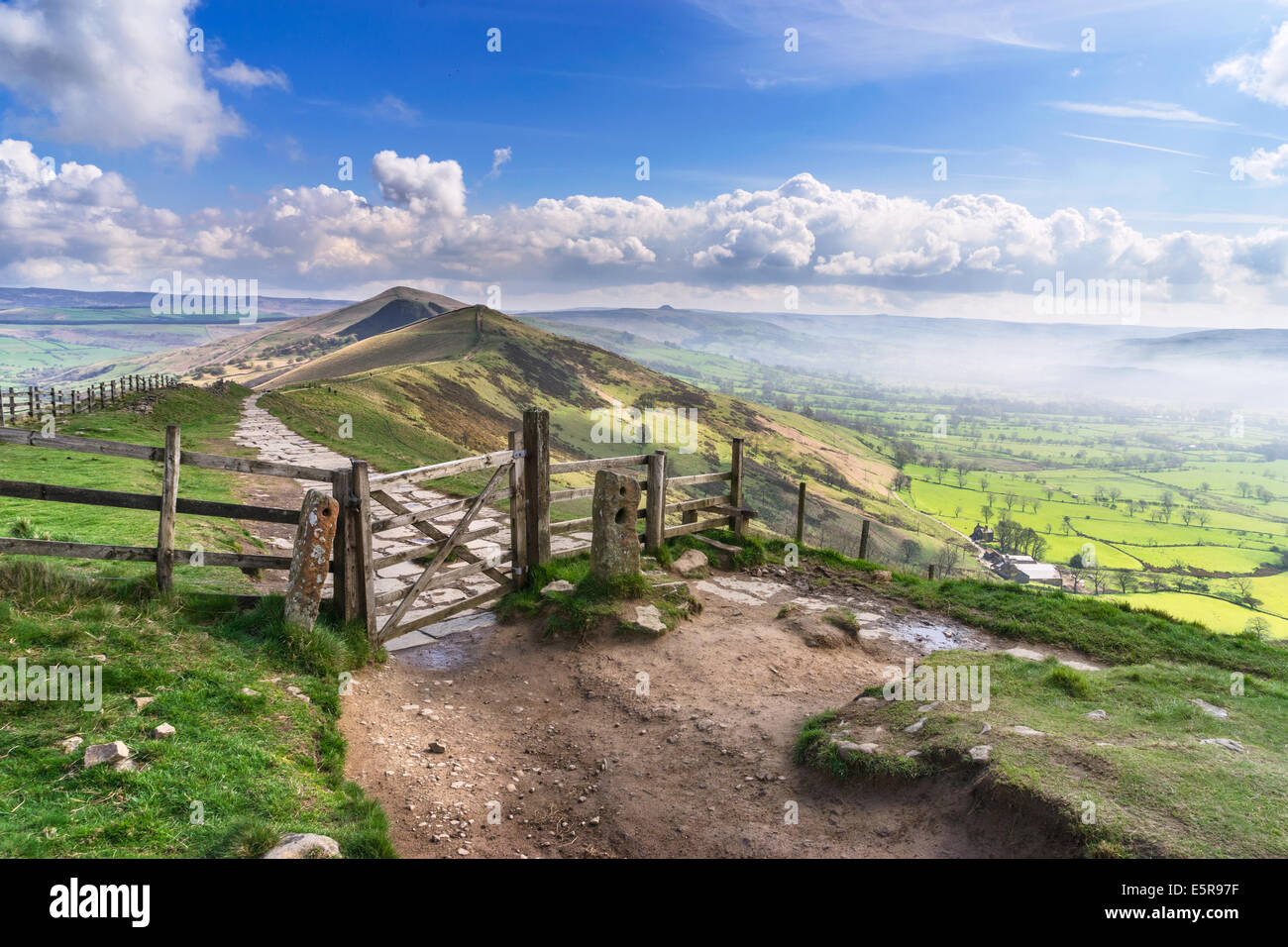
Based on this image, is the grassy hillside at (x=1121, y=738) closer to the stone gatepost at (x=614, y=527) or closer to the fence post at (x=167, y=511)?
the stone gatepost at (x=614, y=527)

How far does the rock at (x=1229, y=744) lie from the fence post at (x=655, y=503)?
7.96 meters

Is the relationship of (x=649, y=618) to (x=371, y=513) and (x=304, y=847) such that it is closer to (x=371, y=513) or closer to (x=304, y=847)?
(x=371, y=513)

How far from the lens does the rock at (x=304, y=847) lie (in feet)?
13.0

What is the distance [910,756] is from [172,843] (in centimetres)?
563

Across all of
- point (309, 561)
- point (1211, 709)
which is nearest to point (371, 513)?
point (309, 561)

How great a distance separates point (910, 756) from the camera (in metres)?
5.71

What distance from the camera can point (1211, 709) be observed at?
6914mm

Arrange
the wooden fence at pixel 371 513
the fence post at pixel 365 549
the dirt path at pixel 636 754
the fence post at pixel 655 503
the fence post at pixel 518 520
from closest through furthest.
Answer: the dirt path at pixel 636 754 < the wooden fence at pixel 371 513 < the fence post at pixel 365 549 < the fence post at pixel 518 520 < the fence post at pixel 655 503

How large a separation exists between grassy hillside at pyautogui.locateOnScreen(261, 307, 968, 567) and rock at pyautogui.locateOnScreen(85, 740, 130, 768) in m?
18.9

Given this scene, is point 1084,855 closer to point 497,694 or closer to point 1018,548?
point 497,694

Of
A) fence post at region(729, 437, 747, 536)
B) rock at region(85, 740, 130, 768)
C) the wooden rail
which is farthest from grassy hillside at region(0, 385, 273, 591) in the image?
fence post at region(729, 437, 747, 536)

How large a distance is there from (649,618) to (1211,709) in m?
6.56

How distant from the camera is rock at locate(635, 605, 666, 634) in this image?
30.0 feet

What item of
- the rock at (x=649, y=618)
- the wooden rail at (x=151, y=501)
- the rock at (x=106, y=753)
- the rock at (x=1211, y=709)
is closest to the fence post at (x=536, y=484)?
the rock at (x=649, y=618)
